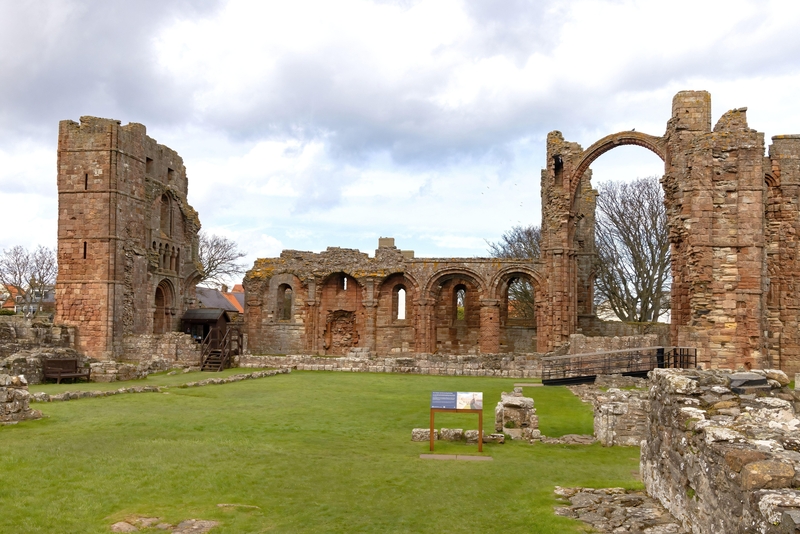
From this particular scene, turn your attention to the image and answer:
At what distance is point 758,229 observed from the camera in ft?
62.6

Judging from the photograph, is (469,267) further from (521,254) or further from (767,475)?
(767,475)

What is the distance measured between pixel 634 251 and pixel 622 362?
37.5ft

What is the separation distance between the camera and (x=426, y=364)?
2492cm

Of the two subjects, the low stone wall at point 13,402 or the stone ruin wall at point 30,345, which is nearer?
the low stone wall at point 13,402

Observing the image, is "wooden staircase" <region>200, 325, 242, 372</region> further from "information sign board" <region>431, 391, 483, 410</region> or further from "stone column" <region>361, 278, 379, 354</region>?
"information sign board" <region>431, 391, 483, 410</region>

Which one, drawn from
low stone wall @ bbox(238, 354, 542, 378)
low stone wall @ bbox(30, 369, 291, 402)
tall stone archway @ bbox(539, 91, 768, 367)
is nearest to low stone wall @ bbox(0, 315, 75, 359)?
low stone wall @ bbox(238, 354, 542, 378)

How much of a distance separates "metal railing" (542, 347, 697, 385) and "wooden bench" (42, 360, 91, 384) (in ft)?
45.5

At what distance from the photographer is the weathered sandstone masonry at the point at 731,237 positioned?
19.1 metres

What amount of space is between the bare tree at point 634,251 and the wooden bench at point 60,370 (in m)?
23.7

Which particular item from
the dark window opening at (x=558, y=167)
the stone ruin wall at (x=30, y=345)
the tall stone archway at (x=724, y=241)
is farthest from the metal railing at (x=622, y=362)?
the stone ruin wall at (x=30, y=345)

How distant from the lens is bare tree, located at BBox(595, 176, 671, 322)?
30.5 metres

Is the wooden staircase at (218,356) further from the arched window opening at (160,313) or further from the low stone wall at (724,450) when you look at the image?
the low stone wall at (724,450)

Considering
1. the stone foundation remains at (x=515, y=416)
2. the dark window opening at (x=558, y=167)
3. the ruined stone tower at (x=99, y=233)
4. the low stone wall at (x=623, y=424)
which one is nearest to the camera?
the low stone wall at (x=623, y=424)

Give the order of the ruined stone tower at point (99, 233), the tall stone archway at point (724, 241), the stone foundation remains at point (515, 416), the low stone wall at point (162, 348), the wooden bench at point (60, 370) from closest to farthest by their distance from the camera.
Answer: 1. the stone foundation remains at point (515, 416)
2. the tall stone archway at point (724, 241)
3. the wooden bench at point (60, 370)
4. the low stone wall at point (162, 348)
5. the ruined stone tower at point (99, 233)
